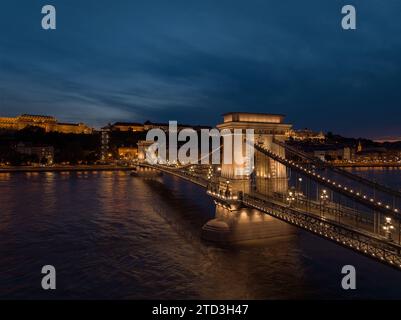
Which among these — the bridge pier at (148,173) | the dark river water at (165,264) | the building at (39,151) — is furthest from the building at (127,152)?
the dark river water at (165,264)

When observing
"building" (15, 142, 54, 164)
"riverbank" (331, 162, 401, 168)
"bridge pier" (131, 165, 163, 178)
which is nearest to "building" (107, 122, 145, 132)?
"building" (15, 142, 54, 164)

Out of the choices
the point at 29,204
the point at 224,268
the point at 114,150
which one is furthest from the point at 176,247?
the point at 114,150

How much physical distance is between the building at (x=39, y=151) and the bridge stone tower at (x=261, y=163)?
8625 cm

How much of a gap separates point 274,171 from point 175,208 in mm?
12680

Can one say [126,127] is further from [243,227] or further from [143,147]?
[243,227]

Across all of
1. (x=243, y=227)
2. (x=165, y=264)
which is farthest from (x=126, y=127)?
(x=165, y=264)

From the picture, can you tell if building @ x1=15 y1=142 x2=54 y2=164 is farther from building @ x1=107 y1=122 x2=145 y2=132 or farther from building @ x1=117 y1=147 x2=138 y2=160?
building @ x1=107 y1=122 x2=145 y2=132

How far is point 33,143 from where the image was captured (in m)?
110

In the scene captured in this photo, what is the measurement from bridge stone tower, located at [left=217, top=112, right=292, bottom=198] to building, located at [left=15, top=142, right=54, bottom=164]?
86248 mm

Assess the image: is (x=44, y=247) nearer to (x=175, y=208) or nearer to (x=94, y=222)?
(x=94, y=222)

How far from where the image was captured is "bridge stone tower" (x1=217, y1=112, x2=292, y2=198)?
18.1m

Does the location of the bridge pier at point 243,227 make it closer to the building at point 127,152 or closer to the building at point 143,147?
the building at point 143,147

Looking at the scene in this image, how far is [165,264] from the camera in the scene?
1491cm
